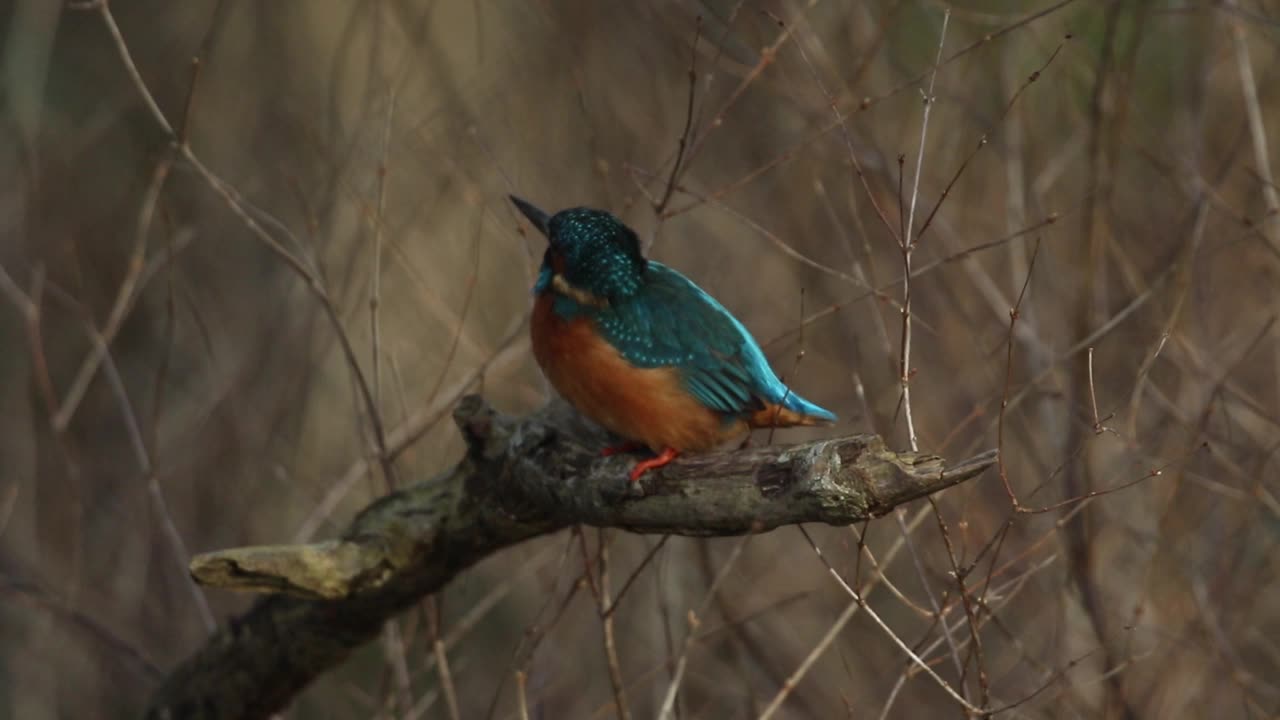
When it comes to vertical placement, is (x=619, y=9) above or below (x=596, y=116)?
above

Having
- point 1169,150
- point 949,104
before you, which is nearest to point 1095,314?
point 1169,150

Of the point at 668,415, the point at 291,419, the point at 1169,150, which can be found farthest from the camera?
the point at 291,419

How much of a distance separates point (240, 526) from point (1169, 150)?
3.82 meters

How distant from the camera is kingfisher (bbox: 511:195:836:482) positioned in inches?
130

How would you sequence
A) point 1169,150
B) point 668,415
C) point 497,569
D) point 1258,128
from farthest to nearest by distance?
1. point 497,569
2. point 1169,150
3. point 1258,128
4. point 668,415

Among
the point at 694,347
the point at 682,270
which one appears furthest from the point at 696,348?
the point at 682,270

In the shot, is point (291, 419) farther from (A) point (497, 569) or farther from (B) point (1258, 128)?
(B) point (1258, 128)

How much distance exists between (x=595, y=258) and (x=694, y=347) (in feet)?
1.16

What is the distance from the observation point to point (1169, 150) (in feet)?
14.1

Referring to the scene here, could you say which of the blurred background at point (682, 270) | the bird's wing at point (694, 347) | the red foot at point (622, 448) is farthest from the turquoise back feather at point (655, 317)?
the blurred background at point (682, 270)

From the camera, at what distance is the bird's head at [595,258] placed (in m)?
3.44

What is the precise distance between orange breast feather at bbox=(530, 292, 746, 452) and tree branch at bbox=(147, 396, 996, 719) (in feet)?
0.37

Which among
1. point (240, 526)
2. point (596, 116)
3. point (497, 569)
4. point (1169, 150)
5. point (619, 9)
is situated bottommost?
point (240, 526)

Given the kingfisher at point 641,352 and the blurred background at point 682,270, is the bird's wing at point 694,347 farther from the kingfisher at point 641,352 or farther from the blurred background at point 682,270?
the blurred background at point 682,270
